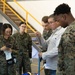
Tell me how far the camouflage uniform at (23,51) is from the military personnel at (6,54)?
0.88 meters

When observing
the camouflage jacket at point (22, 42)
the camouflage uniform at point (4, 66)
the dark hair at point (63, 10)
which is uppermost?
the dark hair at point (63, 10)

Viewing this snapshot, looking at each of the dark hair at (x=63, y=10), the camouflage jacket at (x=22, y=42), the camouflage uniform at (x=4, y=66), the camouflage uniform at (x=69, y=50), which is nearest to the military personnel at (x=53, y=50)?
the dark hair at (x=63, y=10)

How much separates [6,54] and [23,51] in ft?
3.52

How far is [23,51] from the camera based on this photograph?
5.52 metres

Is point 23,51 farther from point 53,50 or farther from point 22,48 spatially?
point 53,50

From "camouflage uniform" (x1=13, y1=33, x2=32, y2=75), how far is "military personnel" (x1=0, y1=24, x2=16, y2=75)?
883 millimetres

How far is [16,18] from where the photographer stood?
33.5 feet

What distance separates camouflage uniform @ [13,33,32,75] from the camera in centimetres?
547

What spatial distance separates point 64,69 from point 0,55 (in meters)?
2.59

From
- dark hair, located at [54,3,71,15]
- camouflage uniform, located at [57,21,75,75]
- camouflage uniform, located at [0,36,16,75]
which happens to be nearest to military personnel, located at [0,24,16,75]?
camouflage uniform, located at [0,36,16,75]

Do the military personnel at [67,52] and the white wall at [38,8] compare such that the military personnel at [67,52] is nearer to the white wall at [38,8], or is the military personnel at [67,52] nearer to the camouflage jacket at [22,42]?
the camouflage jacket at [22,42]

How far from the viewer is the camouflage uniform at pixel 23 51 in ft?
17.9

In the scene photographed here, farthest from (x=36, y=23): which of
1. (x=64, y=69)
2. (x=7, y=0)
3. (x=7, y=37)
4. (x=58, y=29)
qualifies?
(x=64, y=69)

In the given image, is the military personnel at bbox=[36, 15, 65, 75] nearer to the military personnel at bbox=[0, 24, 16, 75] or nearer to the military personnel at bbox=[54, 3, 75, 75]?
the military personnel at bbox=[54, 3, 75, 75]
